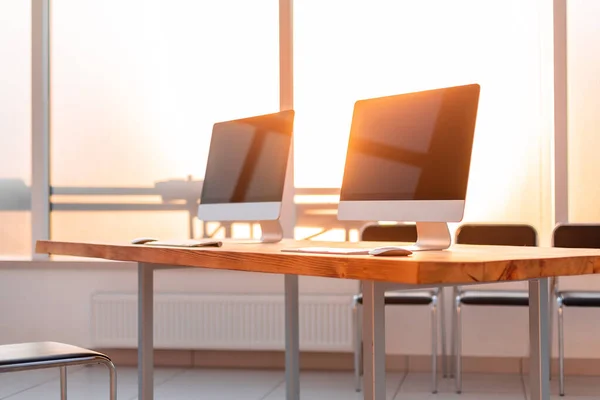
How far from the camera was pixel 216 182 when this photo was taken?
9.59 ft

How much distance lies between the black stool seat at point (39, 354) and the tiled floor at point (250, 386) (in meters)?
1.83

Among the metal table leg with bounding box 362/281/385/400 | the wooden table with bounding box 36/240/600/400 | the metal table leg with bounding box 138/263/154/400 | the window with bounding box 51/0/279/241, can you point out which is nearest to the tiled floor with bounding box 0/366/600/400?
the window with bounding box 51/0/279/241

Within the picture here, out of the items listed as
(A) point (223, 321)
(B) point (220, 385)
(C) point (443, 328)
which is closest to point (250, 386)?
(B) point (220, 385)

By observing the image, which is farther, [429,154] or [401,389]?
[401,389]

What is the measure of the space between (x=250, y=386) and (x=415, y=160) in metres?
2.31

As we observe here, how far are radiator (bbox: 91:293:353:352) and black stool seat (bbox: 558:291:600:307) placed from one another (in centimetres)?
113

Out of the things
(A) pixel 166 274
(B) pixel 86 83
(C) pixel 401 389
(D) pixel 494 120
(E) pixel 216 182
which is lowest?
(C) pixel 401 389

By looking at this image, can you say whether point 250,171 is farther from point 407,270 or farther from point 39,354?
point 407,270

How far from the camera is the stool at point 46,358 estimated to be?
1853mm

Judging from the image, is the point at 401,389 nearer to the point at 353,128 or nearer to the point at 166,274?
the point at 166,274

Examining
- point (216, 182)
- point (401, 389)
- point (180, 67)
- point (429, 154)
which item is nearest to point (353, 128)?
point (429, 154)

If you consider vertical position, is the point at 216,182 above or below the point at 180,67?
below

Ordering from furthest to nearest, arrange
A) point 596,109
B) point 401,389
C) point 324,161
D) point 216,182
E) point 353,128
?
point 324,161 → point 596,109 → point 401,389 → point 216,182 → point 353,128

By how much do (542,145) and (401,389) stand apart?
4.96 ft
